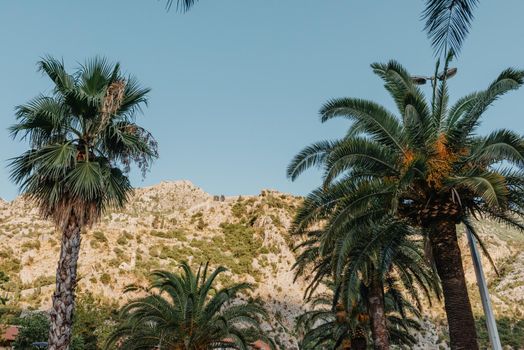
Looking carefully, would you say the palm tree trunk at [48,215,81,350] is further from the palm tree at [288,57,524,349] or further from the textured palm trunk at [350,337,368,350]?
the textured palm trunk at [350,337,368,350]

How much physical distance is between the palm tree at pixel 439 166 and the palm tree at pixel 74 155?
19.9ft

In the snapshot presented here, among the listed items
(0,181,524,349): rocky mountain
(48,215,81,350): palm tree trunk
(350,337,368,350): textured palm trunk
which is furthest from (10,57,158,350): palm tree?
(0,181,524,349): rocky mountain

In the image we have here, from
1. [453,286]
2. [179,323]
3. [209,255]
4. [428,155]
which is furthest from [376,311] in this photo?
[209,255]

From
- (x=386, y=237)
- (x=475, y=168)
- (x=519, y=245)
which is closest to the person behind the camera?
(x=475, y=168)

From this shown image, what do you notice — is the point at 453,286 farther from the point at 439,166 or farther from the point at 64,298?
the point at 64,298

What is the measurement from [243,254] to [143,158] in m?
40.1

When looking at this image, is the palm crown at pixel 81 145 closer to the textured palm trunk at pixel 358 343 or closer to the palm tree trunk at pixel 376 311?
the palm tree trunk at pixel 376 311

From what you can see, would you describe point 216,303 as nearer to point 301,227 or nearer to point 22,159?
point 301,227

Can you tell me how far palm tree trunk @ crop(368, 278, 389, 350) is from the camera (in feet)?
63.5

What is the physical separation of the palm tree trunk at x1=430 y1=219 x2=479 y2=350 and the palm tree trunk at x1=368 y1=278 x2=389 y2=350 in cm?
725

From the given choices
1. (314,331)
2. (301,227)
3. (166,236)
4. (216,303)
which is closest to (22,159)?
(301,227)

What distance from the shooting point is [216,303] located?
62.3 feet

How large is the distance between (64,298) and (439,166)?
33.0 ft

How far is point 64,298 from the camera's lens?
10.8 m
